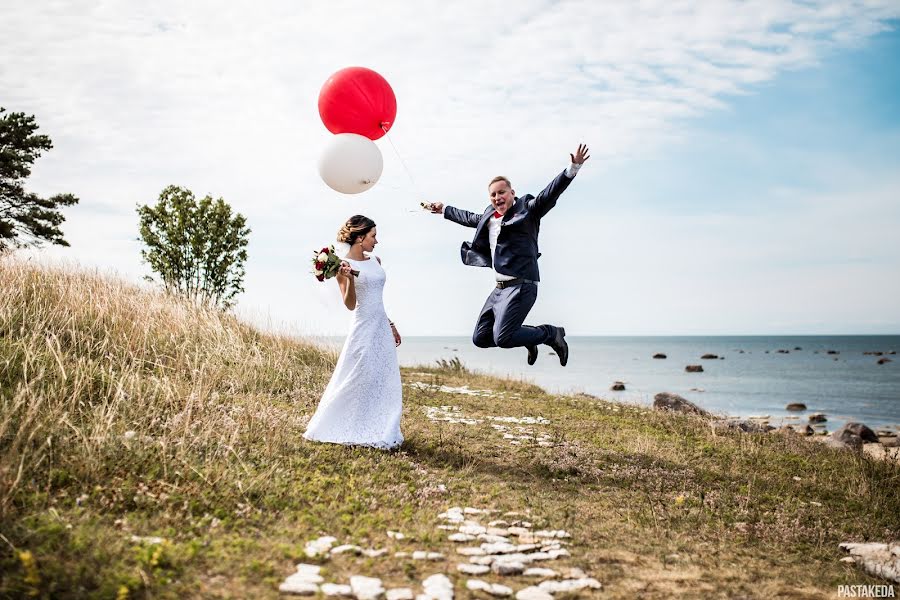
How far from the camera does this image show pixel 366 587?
11.7ft

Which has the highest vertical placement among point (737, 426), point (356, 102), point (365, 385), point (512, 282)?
point (356, 102)

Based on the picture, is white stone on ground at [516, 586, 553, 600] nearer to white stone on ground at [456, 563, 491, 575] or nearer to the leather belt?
white stone on ground at [456, 563, 491, 575]

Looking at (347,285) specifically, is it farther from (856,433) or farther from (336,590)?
(856,433)

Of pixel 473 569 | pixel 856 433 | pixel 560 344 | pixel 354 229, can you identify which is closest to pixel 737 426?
pixel 560 344

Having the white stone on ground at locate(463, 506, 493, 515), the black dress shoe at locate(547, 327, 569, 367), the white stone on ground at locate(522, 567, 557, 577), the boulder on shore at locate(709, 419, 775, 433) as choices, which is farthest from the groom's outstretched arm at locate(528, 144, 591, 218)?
the boulder on shore at locate(709, 419, 775, 433)

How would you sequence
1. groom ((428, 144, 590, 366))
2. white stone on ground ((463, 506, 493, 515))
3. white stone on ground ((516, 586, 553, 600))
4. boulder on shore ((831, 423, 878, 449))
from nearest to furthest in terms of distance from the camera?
white stone on ground ((516, 586, 553, 600))
white stone on ground ((463, 506, 493, 515))
groom ((428, 144, 590, 366))
boulder on shore ((831, 423, 878, 449))

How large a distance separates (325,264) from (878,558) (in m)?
5.62

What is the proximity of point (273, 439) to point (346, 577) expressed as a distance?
10.1 ft

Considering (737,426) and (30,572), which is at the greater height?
(30,572)

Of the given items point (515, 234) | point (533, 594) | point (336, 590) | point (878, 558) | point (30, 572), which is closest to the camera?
point (30, 572)

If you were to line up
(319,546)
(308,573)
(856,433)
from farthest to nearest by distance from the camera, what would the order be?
(856,433) → (319,546) → (308,573)

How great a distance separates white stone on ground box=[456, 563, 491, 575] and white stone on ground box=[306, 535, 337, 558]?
2.96 feet

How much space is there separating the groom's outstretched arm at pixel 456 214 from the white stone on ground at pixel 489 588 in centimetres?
524

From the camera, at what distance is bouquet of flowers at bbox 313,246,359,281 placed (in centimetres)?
693
